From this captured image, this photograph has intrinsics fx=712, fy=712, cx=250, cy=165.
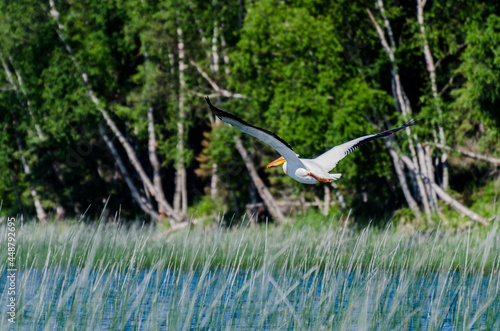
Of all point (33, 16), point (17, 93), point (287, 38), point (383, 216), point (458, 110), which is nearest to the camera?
point (458, 110)

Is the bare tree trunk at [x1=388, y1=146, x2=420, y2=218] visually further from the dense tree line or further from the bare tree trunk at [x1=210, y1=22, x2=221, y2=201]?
the bare tree trunk at [x1=210, y1=22, x2=221, y2=201]

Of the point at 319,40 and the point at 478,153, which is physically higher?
the point at 319,40

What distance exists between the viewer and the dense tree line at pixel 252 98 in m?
16.9

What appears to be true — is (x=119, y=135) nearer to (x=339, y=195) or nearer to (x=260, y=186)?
(x=260, y=186)

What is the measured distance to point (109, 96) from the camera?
1037 inches

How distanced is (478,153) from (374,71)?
129 inches

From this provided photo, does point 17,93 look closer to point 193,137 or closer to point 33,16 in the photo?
point 33,16

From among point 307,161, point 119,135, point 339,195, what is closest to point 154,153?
point 119,135

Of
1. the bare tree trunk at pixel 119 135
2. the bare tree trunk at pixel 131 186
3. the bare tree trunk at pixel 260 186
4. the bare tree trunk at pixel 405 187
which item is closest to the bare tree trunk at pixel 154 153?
the bare tree trunk at pixel 119 135

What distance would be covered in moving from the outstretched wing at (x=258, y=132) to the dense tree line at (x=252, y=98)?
16.7 ft

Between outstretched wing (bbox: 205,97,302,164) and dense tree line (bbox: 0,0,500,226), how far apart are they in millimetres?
5104

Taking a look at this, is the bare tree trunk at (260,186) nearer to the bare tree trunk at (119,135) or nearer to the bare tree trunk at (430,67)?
the bare tree trunk at (119,135)

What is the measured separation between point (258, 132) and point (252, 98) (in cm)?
1296

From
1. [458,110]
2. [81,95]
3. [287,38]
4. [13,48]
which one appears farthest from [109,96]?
[458,110]
